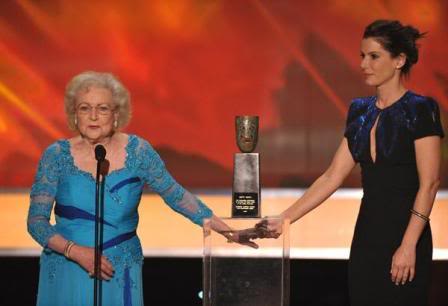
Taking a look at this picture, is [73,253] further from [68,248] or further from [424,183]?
[424,183]

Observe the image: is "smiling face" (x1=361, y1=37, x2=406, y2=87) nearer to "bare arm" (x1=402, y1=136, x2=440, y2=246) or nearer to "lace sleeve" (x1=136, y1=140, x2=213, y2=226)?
"bare arm" (x1=402, y1=136, x2=440, y2=246)

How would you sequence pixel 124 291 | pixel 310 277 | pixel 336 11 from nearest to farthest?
1. pixel 124 291
2. pixel 310 277
3. pixel 336 11

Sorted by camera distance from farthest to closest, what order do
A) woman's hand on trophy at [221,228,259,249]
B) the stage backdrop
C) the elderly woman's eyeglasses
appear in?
the stage backdrop, the elderly woman's eyeglasses, woman's hand on trophy at [221,228,259,249]

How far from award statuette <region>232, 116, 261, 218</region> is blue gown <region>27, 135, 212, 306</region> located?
14.2 inches

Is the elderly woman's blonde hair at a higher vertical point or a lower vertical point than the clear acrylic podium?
higher

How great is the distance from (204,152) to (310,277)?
11.9ft

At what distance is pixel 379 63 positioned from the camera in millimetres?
3113

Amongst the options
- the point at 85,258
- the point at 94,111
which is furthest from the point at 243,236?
the point at 94,111

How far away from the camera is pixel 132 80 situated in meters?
8.20

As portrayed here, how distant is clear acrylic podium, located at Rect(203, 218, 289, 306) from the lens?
3.10 meters

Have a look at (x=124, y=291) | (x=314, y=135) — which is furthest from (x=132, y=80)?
(x=124, y=291)

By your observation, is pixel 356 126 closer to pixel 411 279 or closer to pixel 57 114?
pixel 411 279

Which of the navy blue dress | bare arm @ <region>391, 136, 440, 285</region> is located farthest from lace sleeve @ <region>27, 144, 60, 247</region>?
bare arm @ <region>391, 136, 440, 285</region>

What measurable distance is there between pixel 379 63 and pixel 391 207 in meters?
0.46
